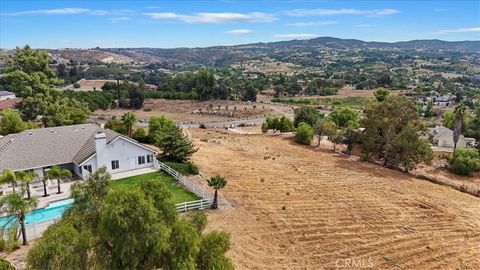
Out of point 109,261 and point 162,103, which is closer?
point 109,261

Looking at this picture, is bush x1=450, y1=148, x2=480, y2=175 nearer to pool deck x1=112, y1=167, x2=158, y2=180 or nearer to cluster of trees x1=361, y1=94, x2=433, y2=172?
cluster of trees x1=361, y1=94, x2=433, y2=172

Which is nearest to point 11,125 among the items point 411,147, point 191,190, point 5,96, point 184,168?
point 184,168

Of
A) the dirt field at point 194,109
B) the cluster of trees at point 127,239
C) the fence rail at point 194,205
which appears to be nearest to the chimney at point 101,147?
the fence rail at point 194,205

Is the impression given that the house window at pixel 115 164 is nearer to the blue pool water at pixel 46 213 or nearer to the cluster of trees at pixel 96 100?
the blue pool water at pixel 46 213

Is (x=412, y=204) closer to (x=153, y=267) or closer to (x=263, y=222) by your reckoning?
(x=263, y=222)

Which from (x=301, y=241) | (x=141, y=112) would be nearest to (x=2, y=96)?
(x=141, y=112)

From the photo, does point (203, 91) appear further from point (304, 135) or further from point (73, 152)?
point (73, 152)

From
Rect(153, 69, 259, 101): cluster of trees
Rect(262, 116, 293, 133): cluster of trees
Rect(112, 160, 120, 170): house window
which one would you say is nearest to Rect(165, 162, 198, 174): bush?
Rect(112, 160, 120, 170): house window
